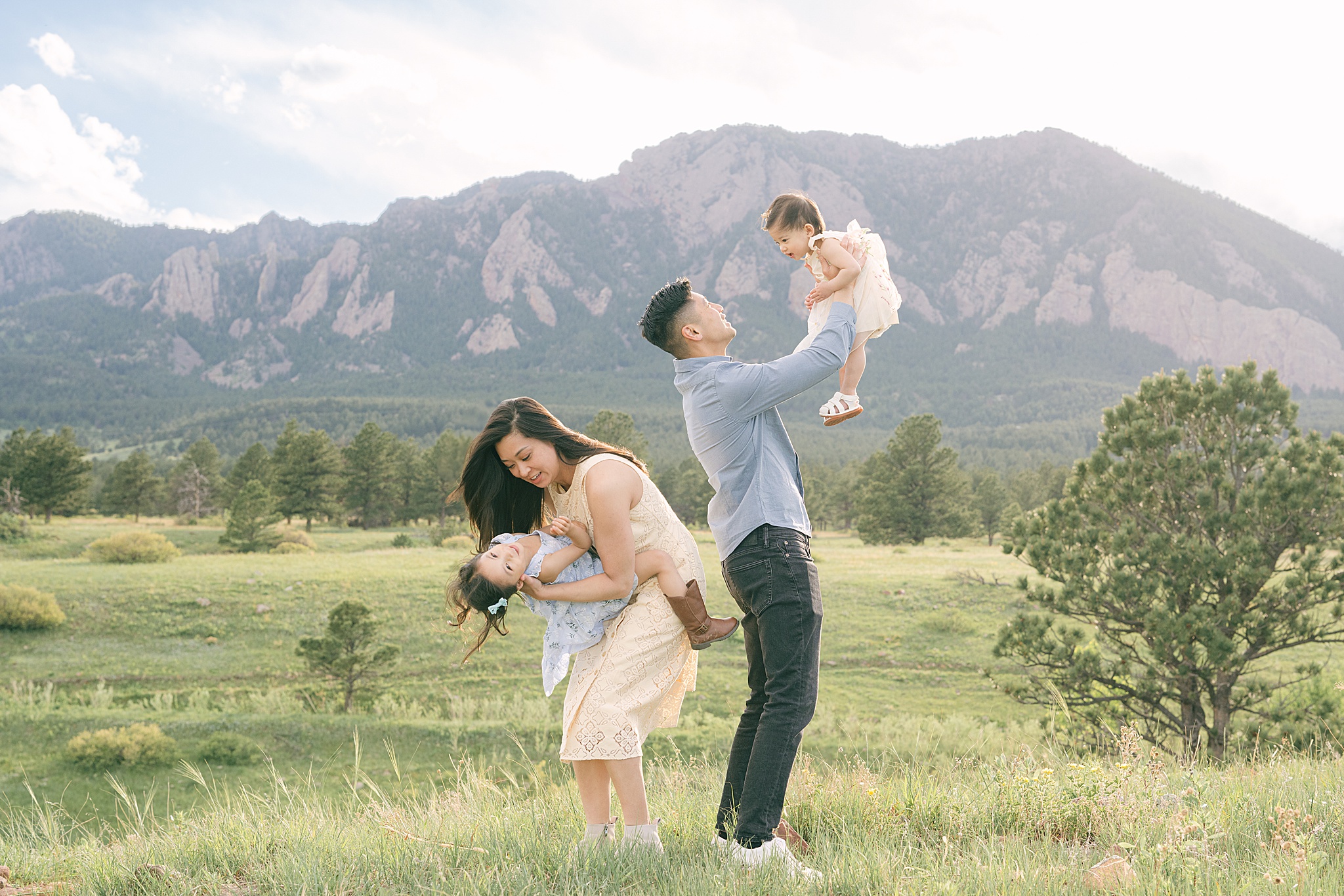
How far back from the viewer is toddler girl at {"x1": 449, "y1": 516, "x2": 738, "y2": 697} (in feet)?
9.98

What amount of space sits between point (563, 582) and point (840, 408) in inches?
60.4

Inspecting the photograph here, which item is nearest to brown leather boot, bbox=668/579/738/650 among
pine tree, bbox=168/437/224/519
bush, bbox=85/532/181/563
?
bush, bbox=85/532/181/563

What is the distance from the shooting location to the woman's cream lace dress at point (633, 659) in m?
3.10

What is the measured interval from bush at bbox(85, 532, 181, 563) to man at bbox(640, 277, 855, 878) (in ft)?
93.6

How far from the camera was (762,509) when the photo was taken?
9.98 ft

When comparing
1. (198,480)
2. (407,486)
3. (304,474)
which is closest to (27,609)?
(304,474)

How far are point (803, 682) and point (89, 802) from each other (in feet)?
34.6

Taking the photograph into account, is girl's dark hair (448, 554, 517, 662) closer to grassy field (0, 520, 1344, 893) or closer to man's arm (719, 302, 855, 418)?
grassy field (0, 520, 1344, 893)

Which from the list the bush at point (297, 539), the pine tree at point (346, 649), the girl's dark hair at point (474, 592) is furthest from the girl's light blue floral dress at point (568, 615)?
the bush at point (297, 539)

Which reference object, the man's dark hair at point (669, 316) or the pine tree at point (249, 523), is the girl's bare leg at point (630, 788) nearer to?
the man's dark hair at point (669, 316)

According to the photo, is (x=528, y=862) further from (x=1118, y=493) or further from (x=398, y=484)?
(x=398, y=484)

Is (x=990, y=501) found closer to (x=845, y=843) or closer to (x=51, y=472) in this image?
(x=845, y=843)

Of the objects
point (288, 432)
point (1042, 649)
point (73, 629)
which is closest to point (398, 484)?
point (288, 432)

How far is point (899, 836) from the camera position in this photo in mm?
3232
